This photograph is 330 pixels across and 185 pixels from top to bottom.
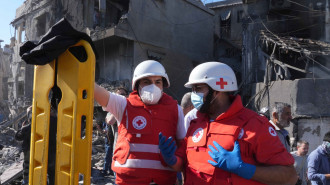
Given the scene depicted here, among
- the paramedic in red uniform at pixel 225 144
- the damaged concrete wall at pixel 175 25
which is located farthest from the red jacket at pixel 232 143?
the damaged concrete wall at pixel 175 25

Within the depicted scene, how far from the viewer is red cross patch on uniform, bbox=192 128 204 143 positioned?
2220 mm

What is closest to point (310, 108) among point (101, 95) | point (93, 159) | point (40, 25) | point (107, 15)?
point (93, 159)

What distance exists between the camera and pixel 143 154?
2.52 metres

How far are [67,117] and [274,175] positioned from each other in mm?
1503

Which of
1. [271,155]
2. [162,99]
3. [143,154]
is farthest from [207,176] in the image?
[162,99]

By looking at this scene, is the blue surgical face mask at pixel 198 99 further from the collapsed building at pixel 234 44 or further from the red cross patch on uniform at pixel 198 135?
the collapsed building at pixel 234 44

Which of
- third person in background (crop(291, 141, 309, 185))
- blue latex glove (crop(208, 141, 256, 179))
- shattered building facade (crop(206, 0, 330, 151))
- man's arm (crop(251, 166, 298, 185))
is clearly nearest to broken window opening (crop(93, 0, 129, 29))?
shattered building facade (crop(206, 0, 330, 151))

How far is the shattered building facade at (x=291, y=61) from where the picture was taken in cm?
956

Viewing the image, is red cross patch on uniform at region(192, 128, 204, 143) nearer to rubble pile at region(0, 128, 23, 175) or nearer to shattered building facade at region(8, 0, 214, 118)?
rubble pile at region(0, 128, 23, 175)

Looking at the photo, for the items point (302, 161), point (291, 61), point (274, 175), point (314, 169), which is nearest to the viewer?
point (274, 175)

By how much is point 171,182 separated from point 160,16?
13311mm

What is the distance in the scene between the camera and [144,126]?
2.56 m

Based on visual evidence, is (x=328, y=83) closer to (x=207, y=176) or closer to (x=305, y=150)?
(x=305, y=150)

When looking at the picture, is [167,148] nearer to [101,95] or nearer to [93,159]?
[101,95]
